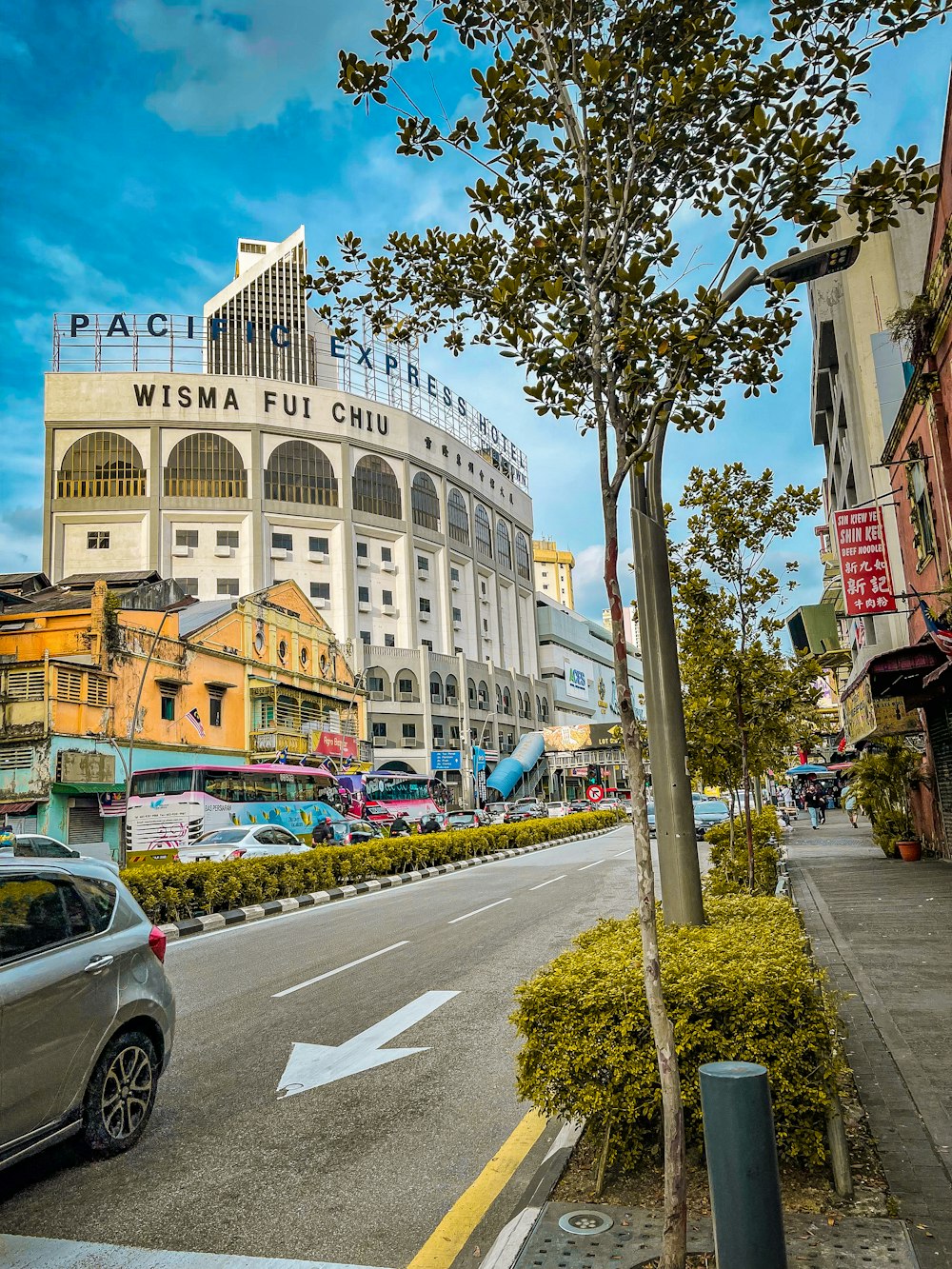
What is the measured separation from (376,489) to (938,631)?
213 feet

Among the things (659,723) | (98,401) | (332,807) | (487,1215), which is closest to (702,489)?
(659,723)

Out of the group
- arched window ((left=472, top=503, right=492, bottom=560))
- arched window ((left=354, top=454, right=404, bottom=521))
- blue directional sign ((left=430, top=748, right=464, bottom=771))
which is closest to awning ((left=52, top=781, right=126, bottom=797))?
blue directional sign ((left=430, top=748, right=464, bottom=771))

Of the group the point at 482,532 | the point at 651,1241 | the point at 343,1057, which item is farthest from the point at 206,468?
the point at 651,1241

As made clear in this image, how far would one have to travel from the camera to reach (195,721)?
3828 centimetres

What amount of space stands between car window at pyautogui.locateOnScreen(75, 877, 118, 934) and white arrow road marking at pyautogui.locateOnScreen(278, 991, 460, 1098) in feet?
5.71

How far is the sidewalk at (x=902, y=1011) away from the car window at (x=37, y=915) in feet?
13.7

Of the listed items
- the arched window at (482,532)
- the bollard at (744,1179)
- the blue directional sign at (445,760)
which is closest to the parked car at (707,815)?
the bollard at (744,1179)

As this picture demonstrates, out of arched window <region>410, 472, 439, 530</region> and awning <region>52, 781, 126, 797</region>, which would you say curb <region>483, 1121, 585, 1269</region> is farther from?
arched window <region>410, 472, 439, 530</region>

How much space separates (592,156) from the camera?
467 cm

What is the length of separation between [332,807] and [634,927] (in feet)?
109

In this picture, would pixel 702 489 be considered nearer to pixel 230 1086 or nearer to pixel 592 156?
pixel 592 156

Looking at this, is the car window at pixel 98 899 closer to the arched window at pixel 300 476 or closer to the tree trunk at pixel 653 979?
the tree trunk at pixel 653 979

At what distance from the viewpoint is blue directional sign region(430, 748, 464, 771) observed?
7181cm

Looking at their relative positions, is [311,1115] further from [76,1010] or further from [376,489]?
[376,489]
